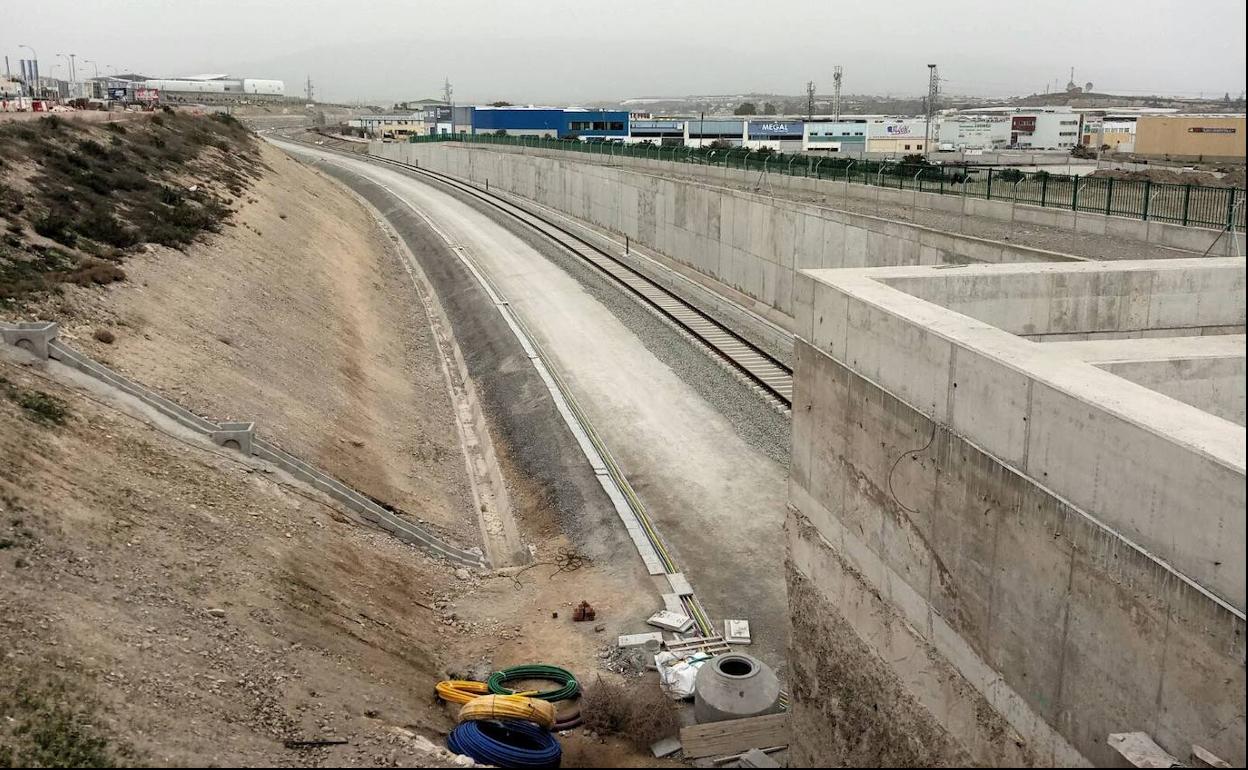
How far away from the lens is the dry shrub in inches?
537

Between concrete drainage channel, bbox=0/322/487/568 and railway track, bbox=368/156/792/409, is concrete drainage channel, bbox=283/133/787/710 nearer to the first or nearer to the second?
concrete drainage channel, bbox=0/322/487/568

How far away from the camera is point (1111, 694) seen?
8000mm

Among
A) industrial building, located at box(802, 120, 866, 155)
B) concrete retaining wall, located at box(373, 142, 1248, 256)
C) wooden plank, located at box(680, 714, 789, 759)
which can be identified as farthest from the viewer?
industrial building, located at box(802, 120, 866, 155)

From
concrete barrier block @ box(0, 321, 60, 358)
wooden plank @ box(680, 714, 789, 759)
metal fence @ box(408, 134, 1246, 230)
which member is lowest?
wooden plank @ box(680, 714, 789, 759)

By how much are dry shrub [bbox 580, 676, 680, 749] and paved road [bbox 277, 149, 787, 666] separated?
2303mm

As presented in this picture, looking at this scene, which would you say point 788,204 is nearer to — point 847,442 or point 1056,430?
point 847,442

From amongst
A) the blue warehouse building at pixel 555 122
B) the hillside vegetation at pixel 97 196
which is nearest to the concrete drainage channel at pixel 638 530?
the hillside vegetation at pixel 97 196

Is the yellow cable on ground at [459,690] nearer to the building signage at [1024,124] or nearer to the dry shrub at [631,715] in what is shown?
the dry shrub at [631,715]

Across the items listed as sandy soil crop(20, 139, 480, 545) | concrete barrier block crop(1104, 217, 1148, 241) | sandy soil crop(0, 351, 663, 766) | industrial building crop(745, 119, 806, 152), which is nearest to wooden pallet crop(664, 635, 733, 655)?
sandy soil crop(0, 351, 663, 766)

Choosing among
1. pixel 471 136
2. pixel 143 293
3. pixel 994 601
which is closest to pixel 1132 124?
pixel 471 136

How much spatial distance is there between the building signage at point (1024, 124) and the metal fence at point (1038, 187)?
49416 millimetres

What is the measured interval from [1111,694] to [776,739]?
6322 mm

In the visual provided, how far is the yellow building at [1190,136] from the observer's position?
43994 millimetres

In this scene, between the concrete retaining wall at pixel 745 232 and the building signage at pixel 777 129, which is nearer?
the concrete retaining wall at pixel 745 232
